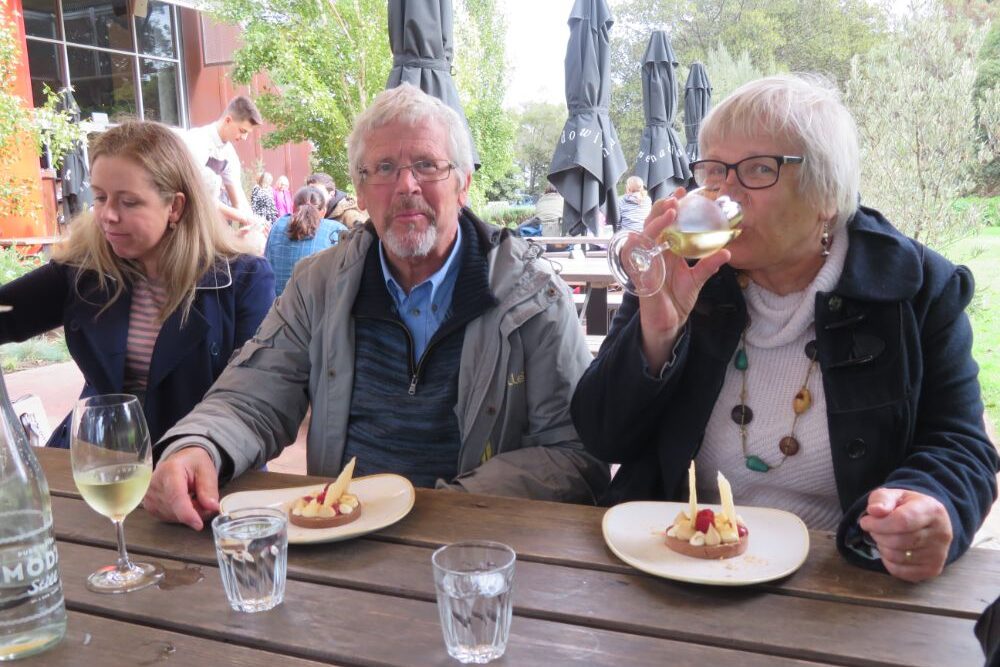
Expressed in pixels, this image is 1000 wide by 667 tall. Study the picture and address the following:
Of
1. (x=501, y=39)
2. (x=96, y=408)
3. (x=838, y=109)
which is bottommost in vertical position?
(x=96, y=408)

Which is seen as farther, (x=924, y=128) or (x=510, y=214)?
(x=510, y=214)

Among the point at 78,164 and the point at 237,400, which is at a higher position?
the point at 78,164

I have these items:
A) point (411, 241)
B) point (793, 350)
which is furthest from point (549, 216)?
point (793, 350)

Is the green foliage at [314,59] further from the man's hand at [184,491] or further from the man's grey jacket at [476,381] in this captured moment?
the man's hand at [184,491]

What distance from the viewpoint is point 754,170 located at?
5.25 ft

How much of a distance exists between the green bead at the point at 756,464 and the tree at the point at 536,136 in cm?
1661

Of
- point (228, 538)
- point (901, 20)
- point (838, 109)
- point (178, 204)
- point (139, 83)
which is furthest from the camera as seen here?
point (139, 83)

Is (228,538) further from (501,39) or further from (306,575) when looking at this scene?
(501,39)

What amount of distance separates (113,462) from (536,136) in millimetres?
20987

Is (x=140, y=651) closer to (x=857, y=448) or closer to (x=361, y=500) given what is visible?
(x=361, y=500)

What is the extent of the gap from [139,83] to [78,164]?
16.4 ft

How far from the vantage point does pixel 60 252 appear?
2.53 m

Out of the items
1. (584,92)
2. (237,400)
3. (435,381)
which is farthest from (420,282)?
(584,92)

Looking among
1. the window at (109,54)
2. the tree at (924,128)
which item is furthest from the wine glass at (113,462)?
the window at (109,54)
